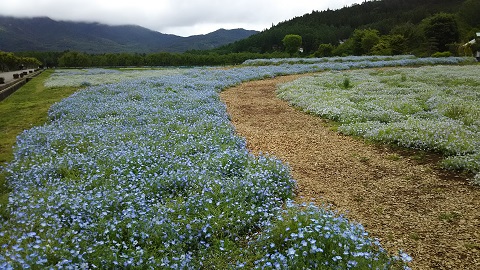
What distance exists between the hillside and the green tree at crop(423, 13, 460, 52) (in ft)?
20.7

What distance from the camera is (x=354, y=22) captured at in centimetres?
14675

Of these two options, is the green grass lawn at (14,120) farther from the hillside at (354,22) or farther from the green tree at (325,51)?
the hillside at (354,22)

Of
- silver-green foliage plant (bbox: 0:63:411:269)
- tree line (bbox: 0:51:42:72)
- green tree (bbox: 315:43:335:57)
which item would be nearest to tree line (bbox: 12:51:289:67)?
tree line (bbox: 0:51:42:72)

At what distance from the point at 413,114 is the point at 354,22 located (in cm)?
14747

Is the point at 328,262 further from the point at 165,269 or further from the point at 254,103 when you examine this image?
the point at 254,103

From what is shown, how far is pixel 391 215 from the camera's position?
6664mm

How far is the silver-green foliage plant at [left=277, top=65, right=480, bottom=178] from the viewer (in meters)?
10.0

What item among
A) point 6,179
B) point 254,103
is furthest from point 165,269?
point 254,103

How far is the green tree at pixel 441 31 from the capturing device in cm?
6462

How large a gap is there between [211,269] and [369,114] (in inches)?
458

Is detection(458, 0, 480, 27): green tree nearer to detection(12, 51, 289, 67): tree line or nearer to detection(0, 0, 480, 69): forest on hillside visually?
detection(0, 0, 480, 69): forest on hillside

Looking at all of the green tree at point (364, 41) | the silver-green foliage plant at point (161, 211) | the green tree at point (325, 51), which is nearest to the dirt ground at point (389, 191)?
the silver-green foliage plant at point (161, 211)

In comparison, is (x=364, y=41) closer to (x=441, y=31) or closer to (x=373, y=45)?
(x=373, y=45)

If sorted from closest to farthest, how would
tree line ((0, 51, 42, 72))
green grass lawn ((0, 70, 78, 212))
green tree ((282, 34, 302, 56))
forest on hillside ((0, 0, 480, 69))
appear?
green grass lawn ((0, 70, 78, 212)) → tree line ((0, 51, 42, 72)) → forest on hillside ((0, 0, 480, 69)) → green tree ((282, 34, 302, 56))
